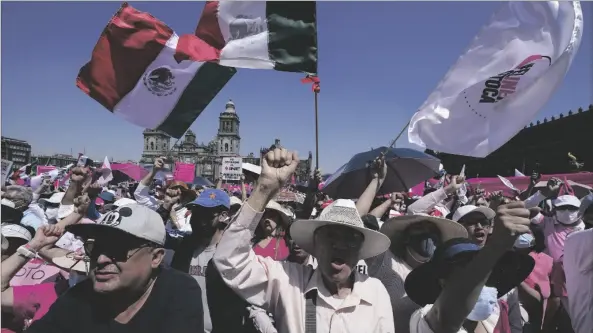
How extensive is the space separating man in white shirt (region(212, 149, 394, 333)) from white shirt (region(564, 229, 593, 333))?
117cm

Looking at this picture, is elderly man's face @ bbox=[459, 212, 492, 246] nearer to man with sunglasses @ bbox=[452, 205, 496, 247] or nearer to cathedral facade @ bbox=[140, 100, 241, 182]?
man with sunglasses @ bbox=[452, 205, 496, 247]

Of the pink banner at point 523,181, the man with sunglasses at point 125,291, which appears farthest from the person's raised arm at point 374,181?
the pink banner at point 523,181

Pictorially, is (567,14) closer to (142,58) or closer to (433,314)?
(433,314)

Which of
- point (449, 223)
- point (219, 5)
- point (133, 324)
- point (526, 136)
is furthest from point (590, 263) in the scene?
point (526, 136)

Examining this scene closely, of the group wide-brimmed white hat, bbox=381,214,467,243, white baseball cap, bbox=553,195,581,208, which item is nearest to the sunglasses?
wide-brimmed white hat, bbox=381,214,467,243

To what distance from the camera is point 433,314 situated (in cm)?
208

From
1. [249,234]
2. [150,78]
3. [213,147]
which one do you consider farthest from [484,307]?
[213,147]

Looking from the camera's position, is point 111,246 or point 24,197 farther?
point 24,197

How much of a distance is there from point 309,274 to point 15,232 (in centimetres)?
222

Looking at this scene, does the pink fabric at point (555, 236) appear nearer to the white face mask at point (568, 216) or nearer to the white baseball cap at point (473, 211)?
the white face mask at point (568, 216)

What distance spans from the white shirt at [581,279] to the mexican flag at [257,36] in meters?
2.69

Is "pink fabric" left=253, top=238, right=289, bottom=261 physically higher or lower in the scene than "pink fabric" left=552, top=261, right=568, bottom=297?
higher

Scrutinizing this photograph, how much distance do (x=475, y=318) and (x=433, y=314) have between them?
20.0 inches

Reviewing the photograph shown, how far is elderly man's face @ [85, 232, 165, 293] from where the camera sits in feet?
6.78
